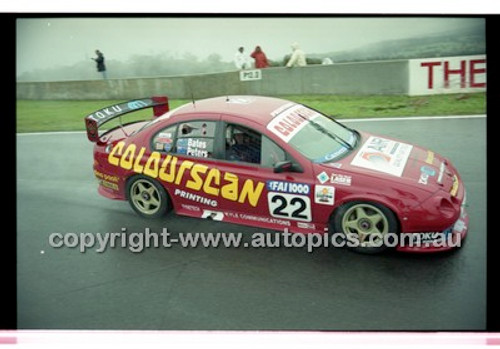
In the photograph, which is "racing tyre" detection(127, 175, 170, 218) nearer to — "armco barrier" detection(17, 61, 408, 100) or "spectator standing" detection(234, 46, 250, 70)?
"armco barrier" detection(17, 61, 408, 100)

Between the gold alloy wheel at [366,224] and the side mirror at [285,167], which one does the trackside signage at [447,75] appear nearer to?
the gold alloy wheel at [366,224]

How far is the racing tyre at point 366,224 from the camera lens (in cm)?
465

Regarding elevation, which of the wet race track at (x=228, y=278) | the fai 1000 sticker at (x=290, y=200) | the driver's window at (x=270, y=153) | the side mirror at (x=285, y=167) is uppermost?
the driver's window at (x=270, y=153)

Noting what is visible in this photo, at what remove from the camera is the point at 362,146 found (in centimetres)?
521

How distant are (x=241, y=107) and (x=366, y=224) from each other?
1.60 meters

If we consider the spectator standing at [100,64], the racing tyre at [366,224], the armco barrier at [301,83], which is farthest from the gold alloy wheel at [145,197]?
the racing tyre at [366,224]

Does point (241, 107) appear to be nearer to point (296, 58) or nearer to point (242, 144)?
point (242, 144)

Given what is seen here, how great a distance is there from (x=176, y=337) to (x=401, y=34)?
11.4 feet

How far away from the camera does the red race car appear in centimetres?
467

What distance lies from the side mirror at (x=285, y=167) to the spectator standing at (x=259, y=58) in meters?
1.05

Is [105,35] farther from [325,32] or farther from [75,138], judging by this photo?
[325,32]

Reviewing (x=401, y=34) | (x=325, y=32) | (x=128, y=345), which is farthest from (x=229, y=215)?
(x=401, y=34)

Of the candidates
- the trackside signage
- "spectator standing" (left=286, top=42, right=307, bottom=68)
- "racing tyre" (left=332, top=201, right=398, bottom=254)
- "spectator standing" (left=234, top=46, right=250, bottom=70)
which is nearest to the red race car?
"racing tyre" (left=332, top=201, right=398, bottom=254)

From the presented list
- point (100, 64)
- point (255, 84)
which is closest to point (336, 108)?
point (255, 84)
